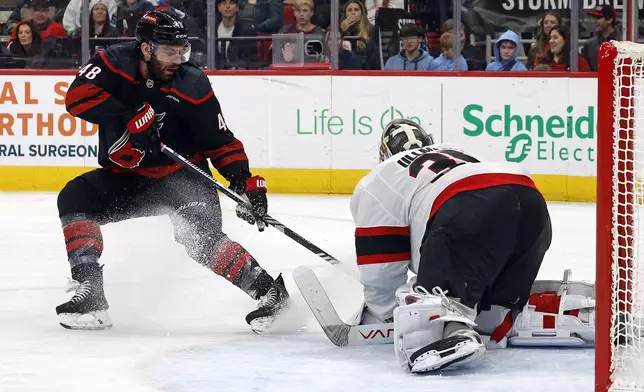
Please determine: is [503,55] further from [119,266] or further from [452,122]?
[119,266]

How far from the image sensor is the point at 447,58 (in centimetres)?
736

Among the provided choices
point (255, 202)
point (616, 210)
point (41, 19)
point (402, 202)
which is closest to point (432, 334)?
point (402, 202)

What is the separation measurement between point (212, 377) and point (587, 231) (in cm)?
339

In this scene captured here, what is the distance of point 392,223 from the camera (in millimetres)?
2949

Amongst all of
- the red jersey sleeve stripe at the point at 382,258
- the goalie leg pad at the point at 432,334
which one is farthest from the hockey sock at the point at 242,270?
the goalie leg pad at the point at 432,334

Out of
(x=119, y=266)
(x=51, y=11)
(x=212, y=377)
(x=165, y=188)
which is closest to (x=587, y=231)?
(x=119, y=266)

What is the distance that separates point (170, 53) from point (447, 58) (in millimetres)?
4046

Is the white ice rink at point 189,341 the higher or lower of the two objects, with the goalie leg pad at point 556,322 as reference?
lower

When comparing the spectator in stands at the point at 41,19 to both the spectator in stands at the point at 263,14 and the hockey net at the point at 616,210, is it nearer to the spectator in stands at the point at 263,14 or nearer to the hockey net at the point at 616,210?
the spectator in stands at the point at 263,14

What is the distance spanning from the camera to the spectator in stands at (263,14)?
755 cm

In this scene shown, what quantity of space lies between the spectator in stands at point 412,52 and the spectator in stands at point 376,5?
0.14 metres

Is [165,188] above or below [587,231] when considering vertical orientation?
above

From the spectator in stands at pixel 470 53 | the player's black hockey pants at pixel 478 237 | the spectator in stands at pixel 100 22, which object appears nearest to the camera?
the player's black hockey pants at pixel 478 237

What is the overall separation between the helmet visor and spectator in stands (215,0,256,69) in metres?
4.04
